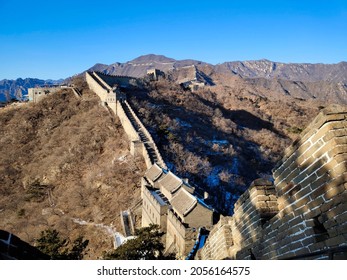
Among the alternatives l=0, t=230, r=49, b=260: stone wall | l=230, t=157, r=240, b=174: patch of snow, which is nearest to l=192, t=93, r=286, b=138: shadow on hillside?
l=230, t=157, r=240, b=174: patch of snow

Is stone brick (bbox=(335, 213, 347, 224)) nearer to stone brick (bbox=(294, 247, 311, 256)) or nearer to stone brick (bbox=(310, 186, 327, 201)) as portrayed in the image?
stone brick (bbox=(310, 186, 327, 201))

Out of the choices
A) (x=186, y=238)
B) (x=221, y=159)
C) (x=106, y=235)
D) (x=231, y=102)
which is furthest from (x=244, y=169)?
(x=231, y=102)

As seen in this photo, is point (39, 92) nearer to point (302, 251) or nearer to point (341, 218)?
point (302, 251)

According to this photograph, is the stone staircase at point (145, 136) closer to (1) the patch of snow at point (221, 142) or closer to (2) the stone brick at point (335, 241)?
(1) the patch of snow at point (221, 142)

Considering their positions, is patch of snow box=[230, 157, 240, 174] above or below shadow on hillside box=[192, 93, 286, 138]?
below

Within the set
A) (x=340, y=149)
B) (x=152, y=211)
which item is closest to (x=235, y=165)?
(x=152, y=211)

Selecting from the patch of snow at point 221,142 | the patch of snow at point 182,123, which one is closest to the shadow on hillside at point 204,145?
the patch of snow at point 182,123
